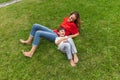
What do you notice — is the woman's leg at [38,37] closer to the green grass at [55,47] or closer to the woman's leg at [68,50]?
the green grass at [55,47]

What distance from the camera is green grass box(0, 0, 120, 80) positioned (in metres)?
7.46

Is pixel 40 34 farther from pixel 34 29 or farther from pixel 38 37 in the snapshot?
pixel 34 29

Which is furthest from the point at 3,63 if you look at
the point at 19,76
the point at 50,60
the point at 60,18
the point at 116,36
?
the point at 116,36

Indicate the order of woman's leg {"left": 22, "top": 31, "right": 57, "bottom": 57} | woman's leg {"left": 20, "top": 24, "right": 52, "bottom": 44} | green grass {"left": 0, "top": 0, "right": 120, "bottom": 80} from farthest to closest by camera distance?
woman's leg {"left": 20, "top": 24, "right": 52, "bottom": 44} < woman's leg {"left": 22, "top": 31, "right": 57, "bottom": 57} < green grass {"left": 0, "top": 0, "right": 120, "bottom": 80}

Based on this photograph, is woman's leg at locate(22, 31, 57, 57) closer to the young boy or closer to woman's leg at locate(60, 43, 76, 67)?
the young boy

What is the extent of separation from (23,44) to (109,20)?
3.45 m

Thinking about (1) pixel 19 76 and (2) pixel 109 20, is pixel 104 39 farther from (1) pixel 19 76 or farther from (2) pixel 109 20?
(1) pixel 19 76

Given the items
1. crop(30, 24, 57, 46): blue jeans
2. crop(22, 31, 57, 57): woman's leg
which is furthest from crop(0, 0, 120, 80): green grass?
crop(30, 24, 57, 46): blue jeans

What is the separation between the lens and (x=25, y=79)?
732 cm

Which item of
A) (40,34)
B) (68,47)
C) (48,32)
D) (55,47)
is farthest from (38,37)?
(68,47)

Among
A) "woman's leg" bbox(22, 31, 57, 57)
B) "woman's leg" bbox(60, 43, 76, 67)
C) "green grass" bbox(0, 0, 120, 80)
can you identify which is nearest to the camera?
"green grass" bbox(0, 0, 120, 80)

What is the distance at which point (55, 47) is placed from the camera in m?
8.38

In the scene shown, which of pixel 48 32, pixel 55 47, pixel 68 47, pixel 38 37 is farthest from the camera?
pixel 55 47

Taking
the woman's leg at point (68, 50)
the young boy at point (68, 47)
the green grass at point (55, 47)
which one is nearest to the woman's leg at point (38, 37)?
the green grass at point (55, 47)
